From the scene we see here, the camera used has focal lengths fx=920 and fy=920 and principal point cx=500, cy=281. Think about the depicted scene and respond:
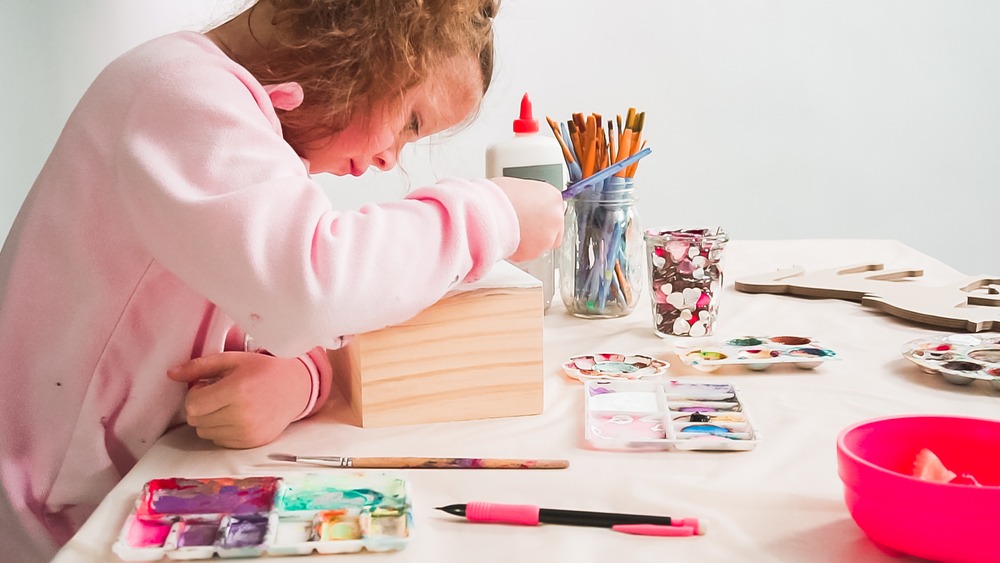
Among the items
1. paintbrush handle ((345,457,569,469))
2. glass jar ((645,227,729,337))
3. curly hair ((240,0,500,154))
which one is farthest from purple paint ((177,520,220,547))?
glass jar ((645,227,729,337))

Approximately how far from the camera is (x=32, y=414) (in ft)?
2.16

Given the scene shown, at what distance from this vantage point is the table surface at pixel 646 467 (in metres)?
0.44

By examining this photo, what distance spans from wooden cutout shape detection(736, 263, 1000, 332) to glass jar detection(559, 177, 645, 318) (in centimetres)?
18

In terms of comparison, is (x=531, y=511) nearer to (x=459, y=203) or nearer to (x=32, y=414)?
(x=459, y=203)

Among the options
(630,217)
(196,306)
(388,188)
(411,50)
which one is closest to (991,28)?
(388,188)

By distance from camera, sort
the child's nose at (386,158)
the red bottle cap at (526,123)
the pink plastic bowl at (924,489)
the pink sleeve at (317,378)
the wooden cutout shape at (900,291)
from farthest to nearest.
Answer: the red bottle cap at (526,123), the wooden cutout shape at (900,291), the child's nose at (386,158), the pink sleeve at (317,378), the pink plastic bowl at (924,489)

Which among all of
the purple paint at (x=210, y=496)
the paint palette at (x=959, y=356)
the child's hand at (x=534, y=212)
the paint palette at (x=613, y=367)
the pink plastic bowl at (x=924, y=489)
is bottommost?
A: the paint palette at (x=613, y=367)

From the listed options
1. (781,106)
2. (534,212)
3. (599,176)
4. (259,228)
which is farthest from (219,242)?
(781,106)

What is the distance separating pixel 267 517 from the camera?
1.51 ft

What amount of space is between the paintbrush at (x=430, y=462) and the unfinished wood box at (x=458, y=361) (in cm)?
8

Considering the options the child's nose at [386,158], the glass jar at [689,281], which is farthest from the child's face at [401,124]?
the glass jar at [689,281]

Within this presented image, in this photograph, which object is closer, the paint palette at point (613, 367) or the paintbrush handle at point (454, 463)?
the paintbrush handle at point (454, 463)

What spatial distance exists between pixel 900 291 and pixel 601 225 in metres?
0.33

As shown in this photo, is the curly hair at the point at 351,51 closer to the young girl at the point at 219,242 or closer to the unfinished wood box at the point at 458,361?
the young girl at the point at 219,242
